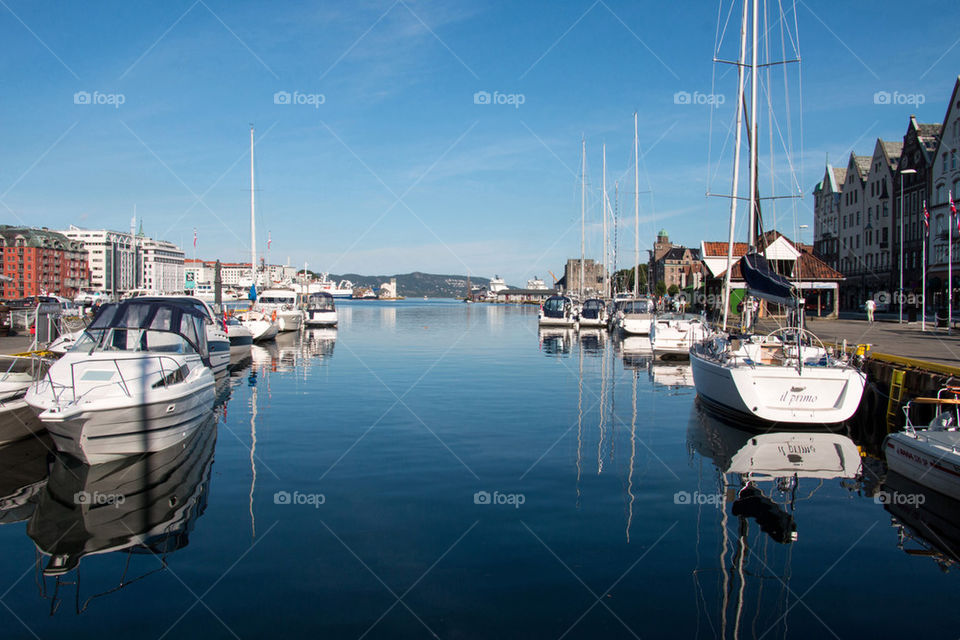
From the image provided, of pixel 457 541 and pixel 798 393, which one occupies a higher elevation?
pixel 798 393

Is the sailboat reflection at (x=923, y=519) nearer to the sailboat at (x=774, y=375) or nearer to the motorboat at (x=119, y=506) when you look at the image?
the sailboat at (x=774, y=375)

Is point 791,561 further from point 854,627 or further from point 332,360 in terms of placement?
point 332,360

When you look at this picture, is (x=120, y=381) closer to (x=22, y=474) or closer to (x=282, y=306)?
(x=22, y=474)

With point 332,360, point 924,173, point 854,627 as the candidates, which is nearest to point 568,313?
point 924,173

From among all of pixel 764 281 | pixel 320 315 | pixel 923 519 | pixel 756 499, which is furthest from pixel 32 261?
pixel 923 519

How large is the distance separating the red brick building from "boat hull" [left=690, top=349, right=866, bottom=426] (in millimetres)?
154431

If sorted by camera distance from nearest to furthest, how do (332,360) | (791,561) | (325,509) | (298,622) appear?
(298,622) < (791,561) < (325,509) < (332,360)

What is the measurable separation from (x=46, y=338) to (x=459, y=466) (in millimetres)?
20668

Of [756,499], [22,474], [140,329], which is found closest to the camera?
[756,499]

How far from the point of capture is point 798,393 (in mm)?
16562

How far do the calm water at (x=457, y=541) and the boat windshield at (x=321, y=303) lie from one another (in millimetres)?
51689

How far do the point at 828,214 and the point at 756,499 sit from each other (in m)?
92.5

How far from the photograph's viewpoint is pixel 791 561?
9172mm

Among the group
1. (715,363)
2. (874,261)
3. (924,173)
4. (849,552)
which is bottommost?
(849,552)
